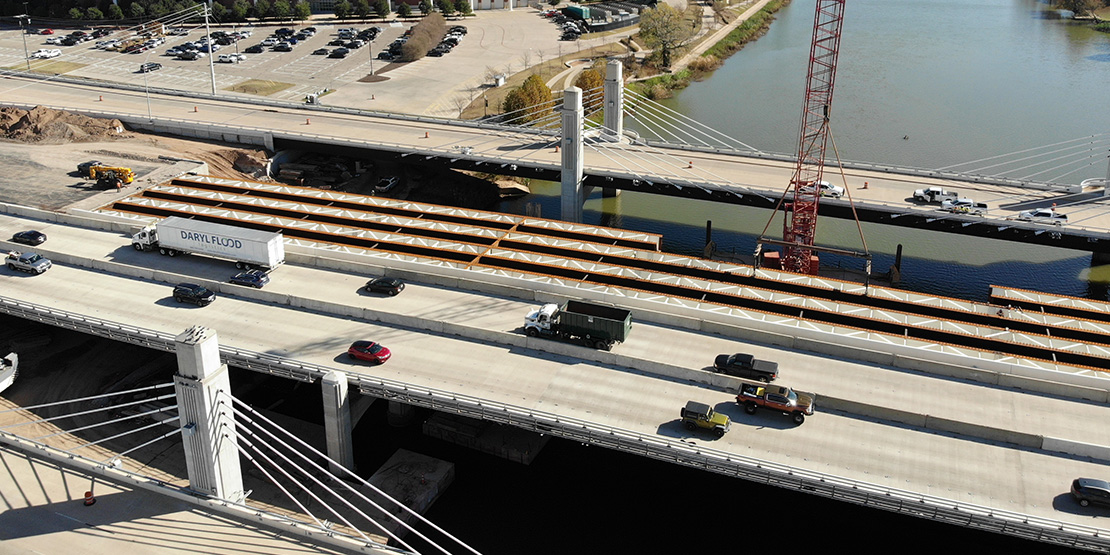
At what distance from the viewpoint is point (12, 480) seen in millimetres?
39406

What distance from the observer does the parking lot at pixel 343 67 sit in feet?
346

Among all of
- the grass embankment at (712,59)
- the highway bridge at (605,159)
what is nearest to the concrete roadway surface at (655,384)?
the highway bridge at (605,159)

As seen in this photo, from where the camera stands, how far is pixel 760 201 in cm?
6481

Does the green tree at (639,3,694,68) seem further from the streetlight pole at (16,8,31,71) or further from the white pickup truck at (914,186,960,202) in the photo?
the streetlight pole at (16,8,31,71)

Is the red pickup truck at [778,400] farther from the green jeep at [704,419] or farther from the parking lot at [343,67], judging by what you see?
the parking lot at [343,67]

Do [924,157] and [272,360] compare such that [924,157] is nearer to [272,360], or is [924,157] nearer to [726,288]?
[726,288]

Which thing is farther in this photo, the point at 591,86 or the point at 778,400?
the point at 591,86

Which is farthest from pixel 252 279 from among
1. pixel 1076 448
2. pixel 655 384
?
pixel 1076 448

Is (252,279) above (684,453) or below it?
above

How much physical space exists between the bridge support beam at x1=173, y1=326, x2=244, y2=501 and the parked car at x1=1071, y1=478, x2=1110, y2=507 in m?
31.7

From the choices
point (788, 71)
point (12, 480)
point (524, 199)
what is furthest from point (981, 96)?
point (12, 480)

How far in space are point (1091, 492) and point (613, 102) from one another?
49213 mm

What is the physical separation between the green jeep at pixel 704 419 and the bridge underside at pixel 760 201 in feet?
95.5

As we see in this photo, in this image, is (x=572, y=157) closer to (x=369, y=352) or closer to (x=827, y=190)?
(x=827, y=190)
